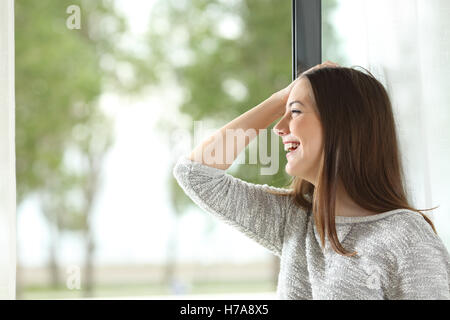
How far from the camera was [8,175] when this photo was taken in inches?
43.7

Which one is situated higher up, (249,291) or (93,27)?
(93,27)

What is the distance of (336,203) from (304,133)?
6.3 inches

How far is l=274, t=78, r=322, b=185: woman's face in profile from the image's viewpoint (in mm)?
878

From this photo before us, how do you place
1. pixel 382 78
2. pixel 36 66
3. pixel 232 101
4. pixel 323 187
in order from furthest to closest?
pixel 36 66, pixel 232 101, pixel 382 78, pixel 323 187

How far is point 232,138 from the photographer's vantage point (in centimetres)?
96

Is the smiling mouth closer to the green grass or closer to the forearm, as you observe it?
the forearm

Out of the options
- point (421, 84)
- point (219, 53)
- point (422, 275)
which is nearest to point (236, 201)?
point (422, 275)

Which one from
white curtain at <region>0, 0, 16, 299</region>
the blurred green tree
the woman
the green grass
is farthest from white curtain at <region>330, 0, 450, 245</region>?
the green grass

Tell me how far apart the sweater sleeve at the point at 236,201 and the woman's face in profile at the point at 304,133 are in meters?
0.10

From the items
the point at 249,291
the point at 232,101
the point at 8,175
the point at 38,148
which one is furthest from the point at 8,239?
the point at 249,291

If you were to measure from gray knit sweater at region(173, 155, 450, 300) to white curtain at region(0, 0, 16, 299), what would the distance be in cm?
48

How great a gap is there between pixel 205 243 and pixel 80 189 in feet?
2.08

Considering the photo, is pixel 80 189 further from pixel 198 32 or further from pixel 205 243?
pixel 198 32

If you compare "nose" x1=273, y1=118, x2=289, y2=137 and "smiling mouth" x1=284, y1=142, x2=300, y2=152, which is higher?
"nose" x1=273, y1=118, x2=289, y2=137
